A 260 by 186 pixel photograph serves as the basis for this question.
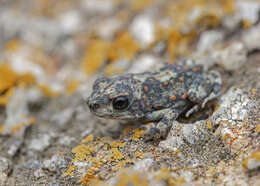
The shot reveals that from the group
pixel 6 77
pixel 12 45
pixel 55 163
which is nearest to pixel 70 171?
pixel 55 163

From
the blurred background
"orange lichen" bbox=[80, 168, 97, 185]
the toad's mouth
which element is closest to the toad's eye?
the toad's mouth

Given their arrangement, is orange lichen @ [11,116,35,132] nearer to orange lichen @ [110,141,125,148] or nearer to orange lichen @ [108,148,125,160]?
orange lichen @ [110,141,125,148]

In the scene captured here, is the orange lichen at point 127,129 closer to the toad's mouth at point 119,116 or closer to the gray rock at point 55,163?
the toad's mouth at point 119,116

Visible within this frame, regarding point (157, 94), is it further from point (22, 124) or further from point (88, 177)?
point (22, 124)

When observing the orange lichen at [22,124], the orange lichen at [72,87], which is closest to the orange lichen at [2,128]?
the orange lichen at [22,124]

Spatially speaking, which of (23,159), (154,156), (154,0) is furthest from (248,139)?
(154,0)

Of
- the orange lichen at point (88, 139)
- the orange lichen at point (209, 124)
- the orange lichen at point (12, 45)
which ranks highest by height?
the orange lichen at point (12, 45)
